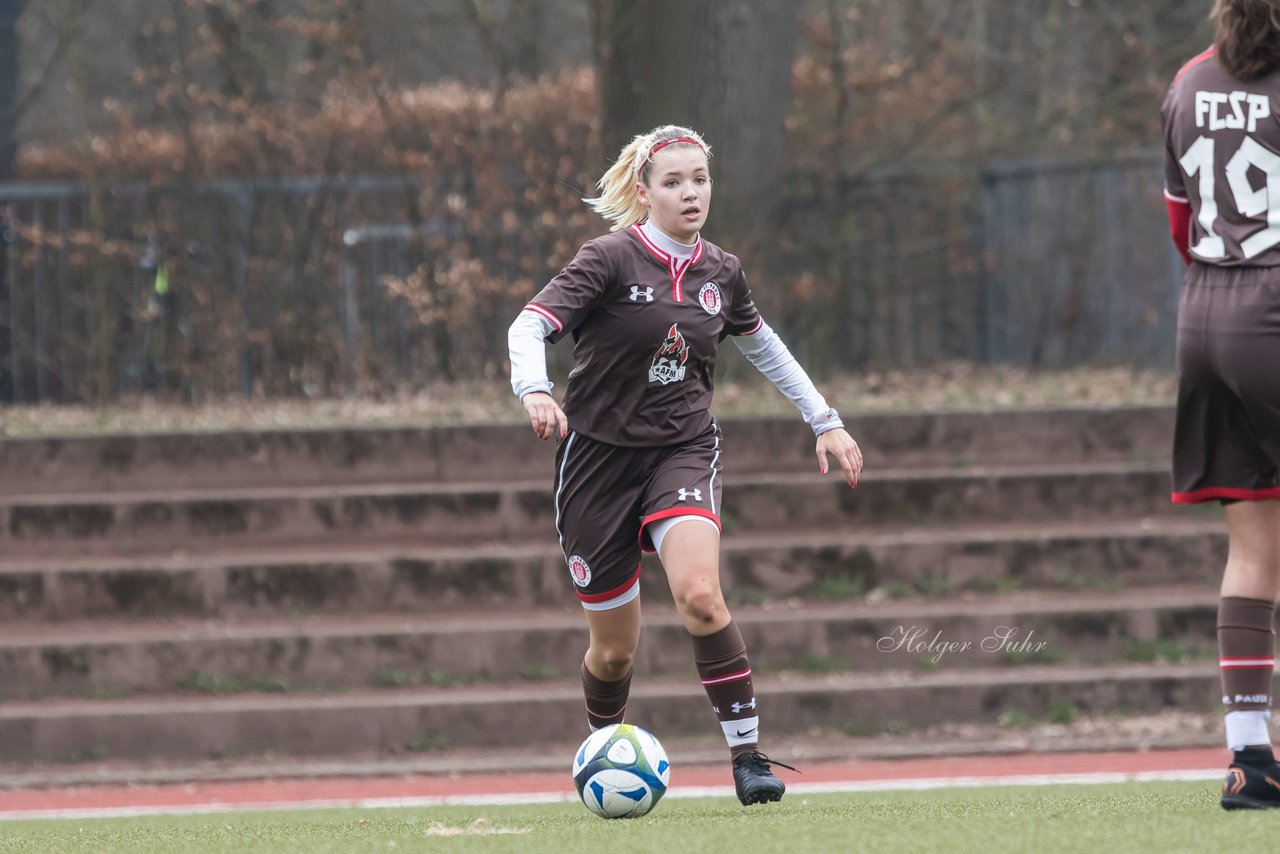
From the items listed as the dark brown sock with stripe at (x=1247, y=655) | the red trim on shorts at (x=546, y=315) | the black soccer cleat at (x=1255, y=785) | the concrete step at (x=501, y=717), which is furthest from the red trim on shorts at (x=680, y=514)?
the concrete step at (x=501, y=717)

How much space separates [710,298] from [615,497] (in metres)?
0.73

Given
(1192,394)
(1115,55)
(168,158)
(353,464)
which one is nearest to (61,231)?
(168,158)

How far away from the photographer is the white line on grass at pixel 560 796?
6.77 m

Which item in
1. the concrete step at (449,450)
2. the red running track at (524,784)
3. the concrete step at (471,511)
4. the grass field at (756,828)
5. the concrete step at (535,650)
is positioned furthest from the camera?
the concrete step at (449,450)

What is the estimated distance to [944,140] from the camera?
15352 millimetres

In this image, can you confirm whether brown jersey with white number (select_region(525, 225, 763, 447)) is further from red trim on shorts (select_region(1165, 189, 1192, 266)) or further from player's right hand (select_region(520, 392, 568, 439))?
red trim on shorts (select_region(1165, 189, 1192, 266))

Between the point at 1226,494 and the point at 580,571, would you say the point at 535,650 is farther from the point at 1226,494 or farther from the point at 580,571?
the point at 1226,494

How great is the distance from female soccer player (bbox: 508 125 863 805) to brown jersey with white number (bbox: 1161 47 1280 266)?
4.69 ft

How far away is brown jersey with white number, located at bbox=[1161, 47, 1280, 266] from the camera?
4367mm

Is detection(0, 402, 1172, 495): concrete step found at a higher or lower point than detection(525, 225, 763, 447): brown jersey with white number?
lower

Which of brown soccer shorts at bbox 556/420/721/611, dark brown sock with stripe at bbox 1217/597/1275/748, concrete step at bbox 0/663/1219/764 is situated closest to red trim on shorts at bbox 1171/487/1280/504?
dark brown sock with stripe at bbox 1217/597/1275/748

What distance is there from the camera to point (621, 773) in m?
5.23

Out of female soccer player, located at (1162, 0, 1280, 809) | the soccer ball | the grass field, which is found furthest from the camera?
the soccer ball

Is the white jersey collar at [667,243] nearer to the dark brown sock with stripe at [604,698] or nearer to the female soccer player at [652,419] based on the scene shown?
the female soccer player at [652,419]
